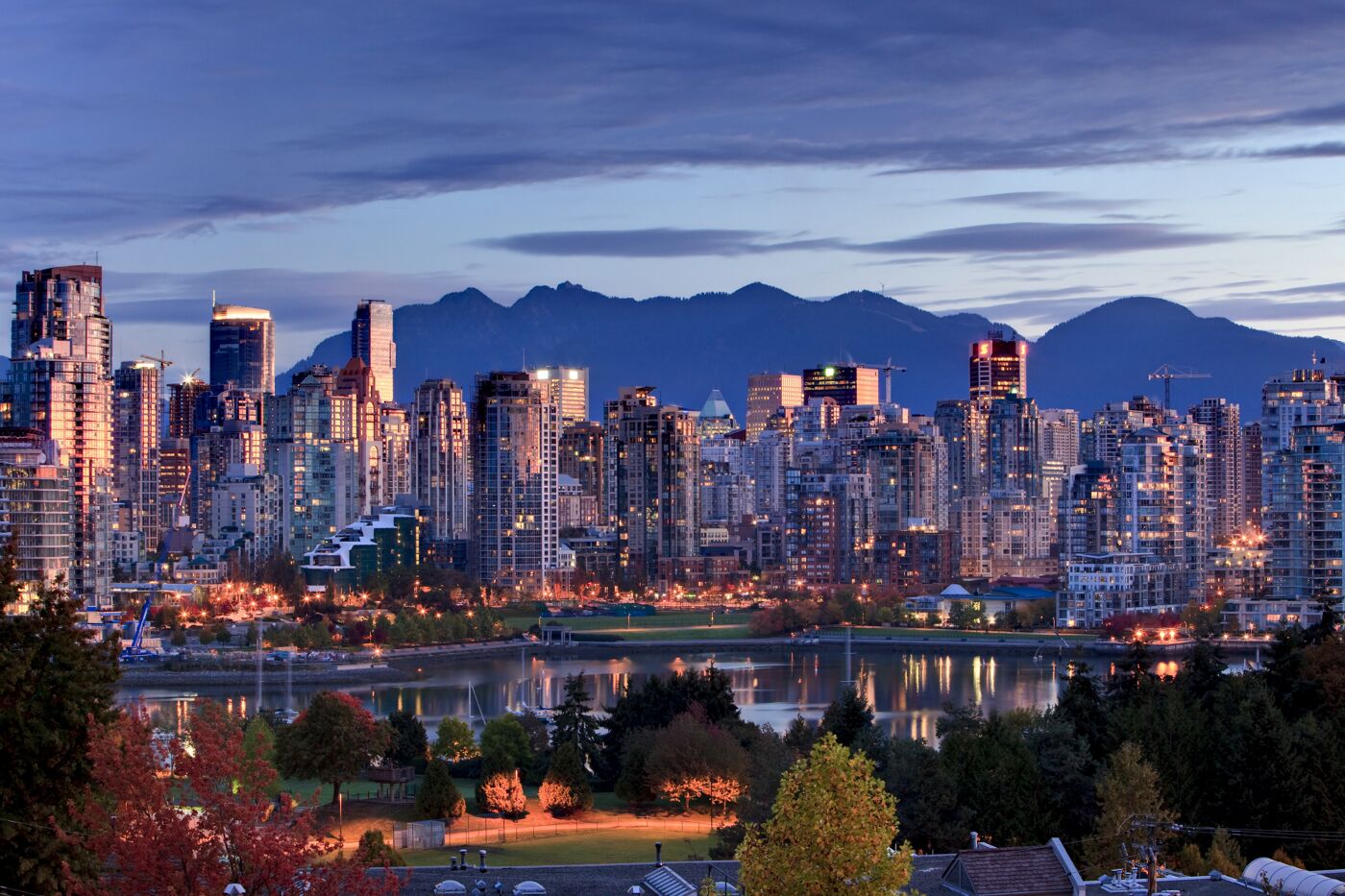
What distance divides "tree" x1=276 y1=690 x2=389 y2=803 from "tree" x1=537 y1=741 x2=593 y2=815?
5.47 ft

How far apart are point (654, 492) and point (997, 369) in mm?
40488

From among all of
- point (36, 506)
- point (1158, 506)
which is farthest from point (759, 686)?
point (1158, 506)

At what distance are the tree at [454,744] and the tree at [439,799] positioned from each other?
3457 millimetres

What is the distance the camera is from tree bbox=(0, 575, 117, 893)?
8367 millimetres

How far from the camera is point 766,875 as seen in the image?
7.21 metres

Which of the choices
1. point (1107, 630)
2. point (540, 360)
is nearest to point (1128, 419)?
point (1107, 630)

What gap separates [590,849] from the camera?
14.9 m

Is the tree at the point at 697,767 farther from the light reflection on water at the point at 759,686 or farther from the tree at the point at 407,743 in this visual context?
the light reflection on water at the point at 759,686

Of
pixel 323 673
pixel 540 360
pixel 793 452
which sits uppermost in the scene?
pixel 540 360

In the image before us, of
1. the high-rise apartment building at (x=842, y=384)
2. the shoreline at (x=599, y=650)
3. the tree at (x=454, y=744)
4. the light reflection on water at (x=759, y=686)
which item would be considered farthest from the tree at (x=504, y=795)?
the high-rise apartment building at (x=842, y=384)

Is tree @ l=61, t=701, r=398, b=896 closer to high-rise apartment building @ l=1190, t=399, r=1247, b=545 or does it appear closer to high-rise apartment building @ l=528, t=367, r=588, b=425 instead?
high-rise apartment building @ l=1190, t=399, r=1247, b=545

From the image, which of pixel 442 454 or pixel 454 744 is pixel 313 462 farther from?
pixel 454 744

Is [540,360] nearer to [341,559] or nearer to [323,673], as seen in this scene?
[341,559]

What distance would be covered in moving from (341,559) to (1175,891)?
139ft
